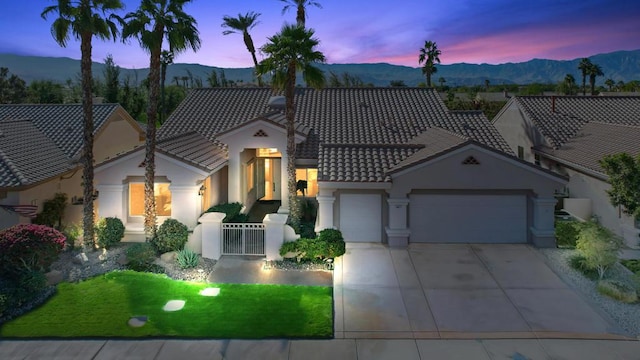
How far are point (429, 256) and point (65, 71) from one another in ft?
585

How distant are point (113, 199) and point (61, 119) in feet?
36.4

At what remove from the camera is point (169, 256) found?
645 inches

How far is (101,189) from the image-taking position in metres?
18.8

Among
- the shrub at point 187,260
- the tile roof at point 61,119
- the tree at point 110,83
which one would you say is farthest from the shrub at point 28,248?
the tree at point 110,83

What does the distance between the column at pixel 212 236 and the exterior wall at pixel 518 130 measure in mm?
18185

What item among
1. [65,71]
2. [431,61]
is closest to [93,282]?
[431,61]

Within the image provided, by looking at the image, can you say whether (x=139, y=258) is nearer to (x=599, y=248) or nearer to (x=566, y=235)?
(x=599, y=248)

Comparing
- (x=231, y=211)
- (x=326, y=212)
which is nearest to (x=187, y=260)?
(x=231, y=211)

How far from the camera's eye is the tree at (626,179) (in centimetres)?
1349

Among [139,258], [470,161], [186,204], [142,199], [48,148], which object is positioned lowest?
[139,258]

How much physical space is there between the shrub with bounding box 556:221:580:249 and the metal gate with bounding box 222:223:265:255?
10.9 m

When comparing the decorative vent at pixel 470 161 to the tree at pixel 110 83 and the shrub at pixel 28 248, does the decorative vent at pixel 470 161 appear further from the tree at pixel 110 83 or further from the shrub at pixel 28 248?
the tree at pixel 110 83

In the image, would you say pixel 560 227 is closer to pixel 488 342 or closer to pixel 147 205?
pixel 488 342

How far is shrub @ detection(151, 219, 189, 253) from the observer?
54.5 ft
